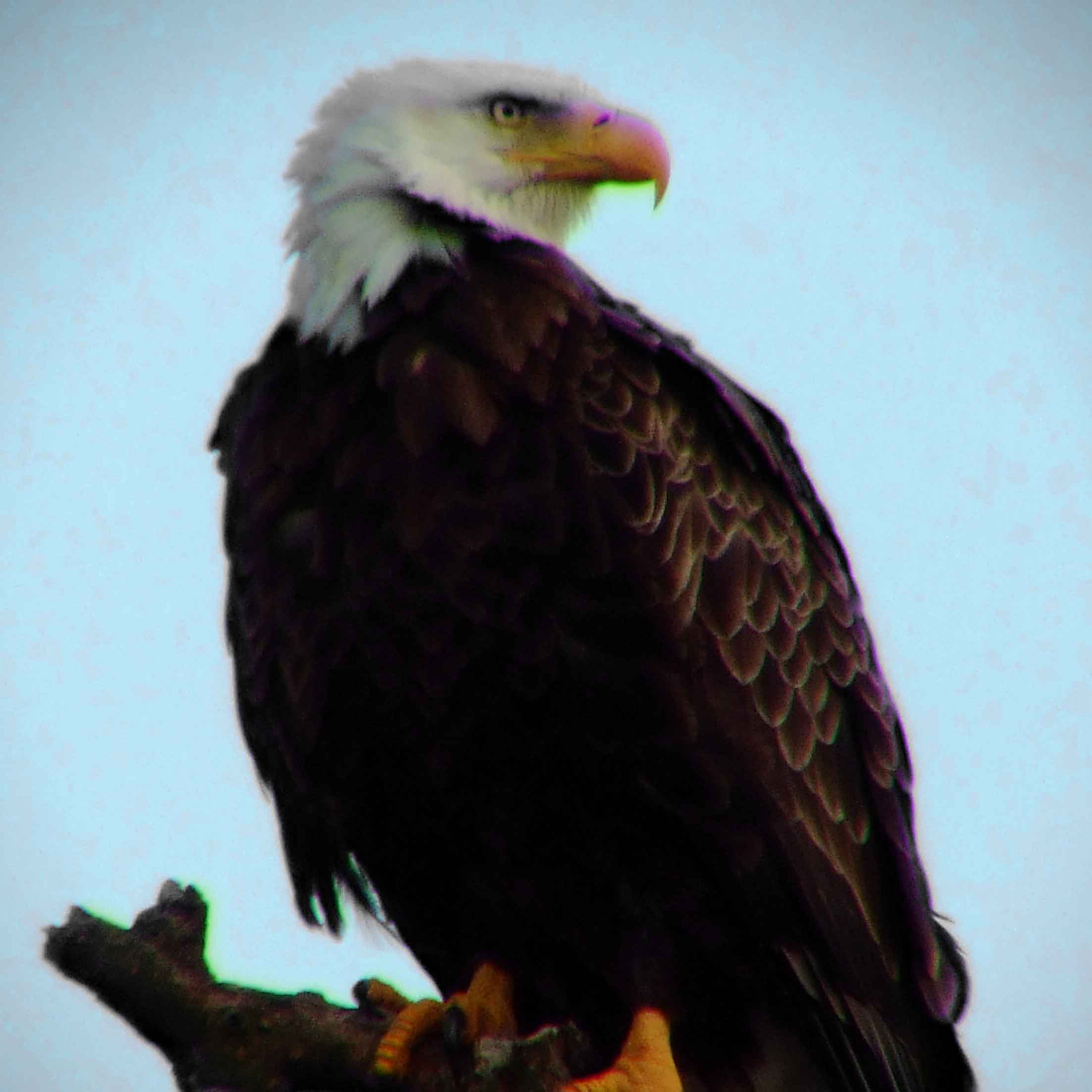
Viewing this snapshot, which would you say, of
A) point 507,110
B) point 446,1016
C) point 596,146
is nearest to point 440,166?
point 507,110

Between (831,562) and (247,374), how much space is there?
1651mm

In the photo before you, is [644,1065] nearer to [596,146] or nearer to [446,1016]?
[446,1016]

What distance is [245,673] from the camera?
4012 mm

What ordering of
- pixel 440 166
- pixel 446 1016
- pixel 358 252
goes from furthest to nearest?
1. pixel 440 166
2. pixel 358 252
3. pixel 446 1016

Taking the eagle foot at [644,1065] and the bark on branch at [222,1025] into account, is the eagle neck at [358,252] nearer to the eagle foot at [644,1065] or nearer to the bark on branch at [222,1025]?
the bark on branch at [222,1025]

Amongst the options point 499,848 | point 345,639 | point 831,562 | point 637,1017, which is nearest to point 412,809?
point 499,848

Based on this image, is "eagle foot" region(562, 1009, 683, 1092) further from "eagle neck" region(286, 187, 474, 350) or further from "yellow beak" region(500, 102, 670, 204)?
"yellow beak" region(500, 102, 670, 204)

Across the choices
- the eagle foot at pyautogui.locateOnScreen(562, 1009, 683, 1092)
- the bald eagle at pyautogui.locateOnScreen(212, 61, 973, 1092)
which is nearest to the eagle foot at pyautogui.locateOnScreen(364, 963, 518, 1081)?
the bald eagle at pyautogui.locateOnScreen(212, 61, 973, 1092)

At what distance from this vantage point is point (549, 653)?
347 cm

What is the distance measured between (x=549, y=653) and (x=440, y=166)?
1.42 m

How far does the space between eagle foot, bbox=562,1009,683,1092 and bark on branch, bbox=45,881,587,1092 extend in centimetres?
17

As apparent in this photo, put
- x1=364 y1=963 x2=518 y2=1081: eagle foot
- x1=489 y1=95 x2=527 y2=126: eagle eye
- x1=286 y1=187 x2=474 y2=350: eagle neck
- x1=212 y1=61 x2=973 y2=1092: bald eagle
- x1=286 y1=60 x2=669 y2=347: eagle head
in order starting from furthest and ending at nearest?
x1=489 y1=95 x2=527 y2=126: eagle eye < x1=286 y1=60 x2=669 y2=347: eagle head < x1=286 y1=187 x2=474 y2=350: eagle neck < x1=212 y1=61 x2=973 y2=1092: bald eagle < x1=364 y1=963 x2=518 y2=1081: eagle foot

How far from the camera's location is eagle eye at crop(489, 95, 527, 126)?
4.21 m

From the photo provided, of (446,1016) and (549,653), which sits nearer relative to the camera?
(549,653)
